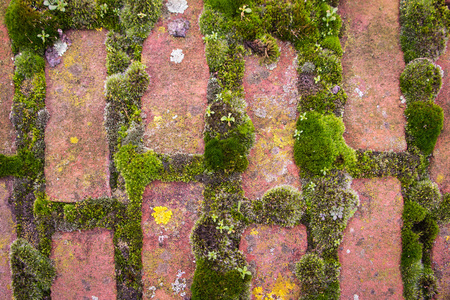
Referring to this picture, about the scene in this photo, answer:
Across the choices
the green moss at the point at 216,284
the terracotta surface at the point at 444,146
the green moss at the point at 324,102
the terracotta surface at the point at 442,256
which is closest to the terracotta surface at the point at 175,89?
the green moss at the point at 324,102

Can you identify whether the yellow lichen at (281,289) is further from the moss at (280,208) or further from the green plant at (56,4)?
the green plant at (56,4)

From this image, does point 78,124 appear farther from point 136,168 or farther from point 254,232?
point 254,232

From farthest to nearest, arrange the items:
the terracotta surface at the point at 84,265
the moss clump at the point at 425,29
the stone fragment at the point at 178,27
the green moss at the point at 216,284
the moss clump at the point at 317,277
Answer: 1. the stone fragment at the point at 178,27
2. the moss clump at the point at 425,29
3. the terracotta surface at the point at 84,265
4. the moss clump at the point at 317,277
5. the green moss at the point at 216,284

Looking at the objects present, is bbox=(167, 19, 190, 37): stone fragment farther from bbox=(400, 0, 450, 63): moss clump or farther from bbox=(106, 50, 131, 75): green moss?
bbox=(400, 0, 450, 63): moss clump

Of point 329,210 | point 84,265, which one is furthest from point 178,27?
point 84,265

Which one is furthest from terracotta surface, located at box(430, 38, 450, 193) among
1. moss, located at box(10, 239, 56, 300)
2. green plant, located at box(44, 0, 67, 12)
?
moss, located at box(10, 239, 56, 300)

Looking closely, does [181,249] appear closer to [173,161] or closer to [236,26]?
[173,161]

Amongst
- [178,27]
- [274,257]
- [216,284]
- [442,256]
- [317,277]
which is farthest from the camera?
[178,27]
